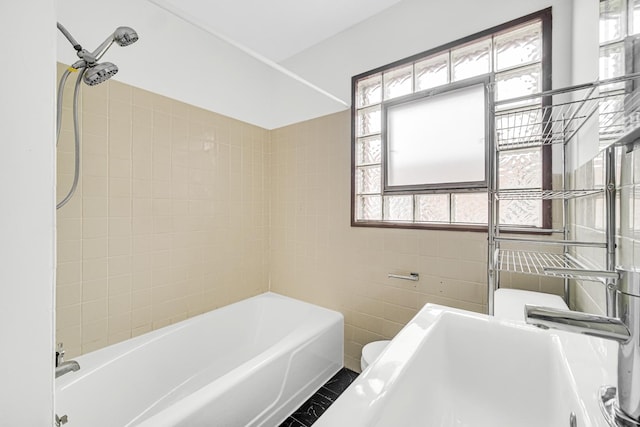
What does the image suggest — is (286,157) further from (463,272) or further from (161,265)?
(463,272)

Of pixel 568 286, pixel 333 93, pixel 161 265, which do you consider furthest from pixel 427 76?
pixel 161 265

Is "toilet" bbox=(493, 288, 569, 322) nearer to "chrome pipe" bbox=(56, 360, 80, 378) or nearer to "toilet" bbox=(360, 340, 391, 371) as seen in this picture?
"toilet" bbox=(360, 340, 391, 371)

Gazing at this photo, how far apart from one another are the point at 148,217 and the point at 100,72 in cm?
83

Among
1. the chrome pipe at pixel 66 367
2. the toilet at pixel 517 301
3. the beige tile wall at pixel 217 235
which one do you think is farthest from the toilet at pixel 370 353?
the chrome pipe at pixel 66 367

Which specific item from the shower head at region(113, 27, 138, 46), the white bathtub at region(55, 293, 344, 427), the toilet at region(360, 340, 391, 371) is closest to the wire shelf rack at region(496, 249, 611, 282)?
the toilet at region(360, 340, 391, 371)

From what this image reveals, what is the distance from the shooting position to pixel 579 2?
111 cm

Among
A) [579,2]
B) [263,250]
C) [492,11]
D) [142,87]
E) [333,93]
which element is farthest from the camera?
[263,250]

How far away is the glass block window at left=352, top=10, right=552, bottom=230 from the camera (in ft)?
4.46

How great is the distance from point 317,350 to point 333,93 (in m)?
1.81

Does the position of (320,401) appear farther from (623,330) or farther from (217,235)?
(623,330)

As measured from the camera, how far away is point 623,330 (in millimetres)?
416

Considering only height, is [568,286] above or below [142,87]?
below

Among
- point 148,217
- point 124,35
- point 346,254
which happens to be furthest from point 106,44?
point 346,254

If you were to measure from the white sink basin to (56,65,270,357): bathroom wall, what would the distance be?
5.09 ft
